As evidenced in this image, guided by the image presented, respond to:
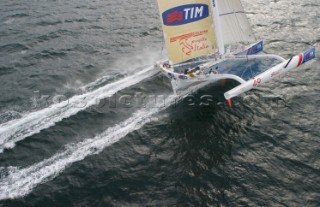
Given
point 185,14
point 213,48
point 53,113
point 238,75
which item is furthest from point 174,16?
point 53,113

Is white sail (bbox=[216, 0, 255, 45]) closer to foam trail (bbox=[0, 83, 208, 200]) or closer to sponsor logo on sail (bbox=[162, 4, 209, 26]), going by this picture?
sponsor logo on sail (bbox=[162, 4, 209, 26])

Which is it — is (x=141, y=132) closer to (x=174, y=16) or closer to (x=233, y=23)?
(x=174, y=16)

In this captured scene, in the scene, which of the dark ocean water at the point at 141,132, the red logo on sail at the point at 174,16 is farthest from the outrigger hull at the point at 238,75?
the red logo on sail at the point at 174,16

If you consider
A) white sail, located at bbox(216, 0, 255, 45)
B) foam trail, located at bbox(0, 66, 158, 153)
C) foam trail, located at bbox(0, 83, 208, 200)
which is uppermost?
white sail, located at bbox(216, 0, 255, 45)

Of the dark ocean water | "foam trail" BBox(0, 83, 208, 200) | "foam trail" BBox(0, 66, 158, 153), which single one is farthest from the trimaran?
"foam trail" BBox(0, 83, 208, 200)

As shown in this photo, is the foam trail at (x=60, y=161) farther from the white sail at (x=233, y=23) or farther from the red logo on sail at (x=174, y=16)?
the white sail at (x=233, y=23)

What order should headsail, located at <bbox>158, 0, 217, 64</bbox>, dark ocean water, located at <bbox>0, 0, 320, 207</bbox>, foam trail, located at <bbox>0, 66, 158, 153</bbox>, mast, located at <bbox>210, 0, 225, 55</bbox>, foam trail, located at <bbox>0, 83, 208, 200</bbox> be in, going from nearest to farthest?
dark ocean water, located at <bbox>0, 0, 320, 207</bbox>, foam trail, located at <bbox>0, 83, 208, 200</bbox>, foam trail, located at <bbox>0, 66, 158, 153</bbox>, headsail, located at <bbox>158, 0, 217, 64</bbox>, mast, located at <bbox>210, 0, 225, 55</bbox>

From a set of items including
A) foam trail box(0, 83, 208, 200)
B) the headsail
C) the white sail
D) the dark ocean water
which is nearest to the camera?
the dark ocean water
